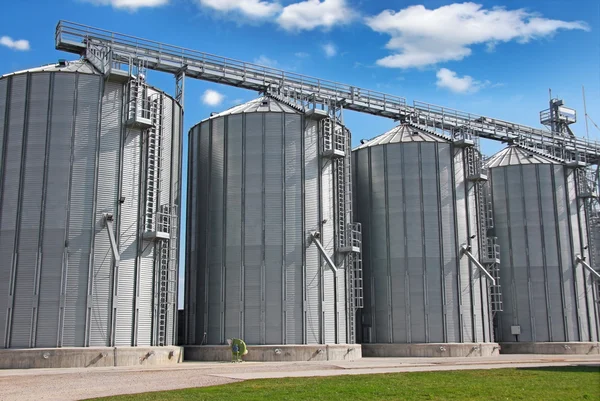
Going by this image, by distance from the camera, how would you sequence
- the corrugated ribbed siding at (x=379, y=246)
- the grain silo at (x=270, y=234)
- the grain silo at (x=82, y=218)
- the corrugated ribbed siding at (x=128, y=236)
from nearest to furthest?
the grain silo at (x=82, y=218)
the corrugated ribbed siding at (x=128, y=236)
the grain silo at (x=270, y=234)
the corrugated ribbed siding at (x=379, y=246)

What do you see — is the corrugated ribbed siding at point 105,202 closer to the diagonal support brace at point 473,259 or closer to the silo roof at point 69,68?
the silo roof at point 69,68

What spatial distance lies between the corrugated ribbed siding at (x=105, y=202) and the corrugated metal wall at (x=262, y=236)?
1001cm

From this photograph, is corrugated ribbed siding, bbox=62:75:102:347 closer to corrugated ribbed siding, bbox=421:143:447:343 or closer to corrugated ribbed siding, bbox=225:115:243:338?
corrugated ribbed siding, bbox=225:115:243:338

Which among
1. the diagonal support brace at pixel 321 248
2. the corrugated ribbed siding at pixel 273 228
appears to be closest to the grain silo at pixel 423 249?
the diagonal support brace at pixel 321 248

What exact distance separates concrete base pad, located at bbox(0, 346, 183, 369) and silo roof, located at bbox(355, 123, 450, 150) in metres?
31.7

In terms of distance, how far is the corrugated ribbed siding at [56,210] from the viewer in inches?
1687

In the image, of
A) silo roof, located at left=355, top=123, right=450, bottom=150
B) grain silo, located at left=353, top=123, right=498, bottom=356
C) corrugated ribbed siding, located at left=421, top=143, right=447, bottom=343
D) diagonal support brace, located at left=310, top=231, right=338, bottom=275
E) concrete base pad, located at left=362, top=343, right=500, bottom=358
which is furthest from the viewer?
silo roof, located at left=355, top=123, right=450, bottom=150

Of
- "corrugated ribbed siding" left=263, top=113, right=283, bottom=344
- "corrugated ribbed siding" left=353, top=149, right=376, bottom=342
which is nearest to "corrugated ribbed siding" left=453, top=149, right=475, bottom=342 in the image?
"corrugated ribbed siding" left=353, top=149, right=376, bottom=342

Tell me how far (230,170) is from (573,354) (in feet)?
122

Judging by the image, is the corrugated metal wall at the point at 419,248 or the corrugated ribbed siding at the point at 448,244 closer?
the corrugated ribbed siding at the point at 448,244

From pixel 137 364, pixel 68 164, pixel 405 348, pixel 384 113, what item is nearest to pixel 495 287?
pixel 405 348

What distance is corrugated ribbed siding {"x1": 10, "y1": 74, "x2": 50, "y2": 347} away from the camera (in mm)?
42781

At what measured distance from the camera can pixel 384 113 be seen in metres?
68.9

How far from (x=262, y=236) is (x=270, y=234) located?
0.63 meters
